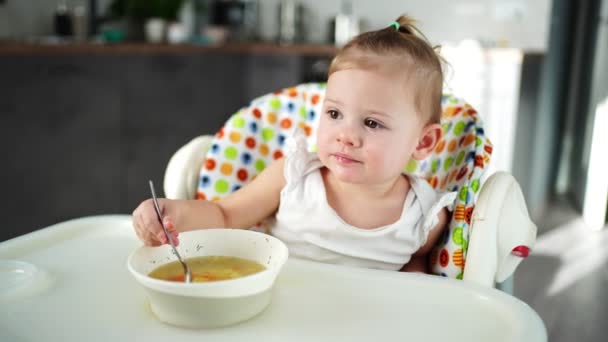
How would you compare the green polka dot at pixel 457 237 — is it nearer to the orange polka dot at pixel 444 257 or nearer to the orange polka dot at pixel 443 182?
the orange polka dot at pixel 444 257

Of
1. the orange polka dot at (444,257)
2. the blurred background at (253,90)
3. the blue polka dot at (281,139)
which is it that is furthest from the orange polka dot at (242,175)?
the blurred background at (253,90)

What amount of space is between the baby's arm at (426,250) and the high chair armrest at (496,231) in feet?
0.42

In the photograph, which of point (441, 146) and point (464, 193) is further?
point (441, 146)

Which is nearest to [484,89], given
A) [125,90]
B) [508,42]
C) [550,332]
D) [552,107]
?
[508,42]

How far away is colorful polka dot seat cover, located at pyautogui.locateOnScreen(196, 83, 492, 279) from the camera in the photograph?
1108 millimetres

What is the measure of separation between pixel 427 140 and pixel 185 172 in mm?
487

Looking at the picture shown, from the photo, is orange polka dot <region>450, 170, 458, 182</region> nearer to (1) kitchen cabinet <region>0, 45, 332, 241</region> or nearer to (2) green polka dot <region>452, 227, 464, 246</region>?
(2) green polka dot <region>452, 227, 464, 246</region>

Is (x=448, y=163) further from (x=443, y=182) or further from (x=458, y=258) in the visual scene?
(x=458, y=258)

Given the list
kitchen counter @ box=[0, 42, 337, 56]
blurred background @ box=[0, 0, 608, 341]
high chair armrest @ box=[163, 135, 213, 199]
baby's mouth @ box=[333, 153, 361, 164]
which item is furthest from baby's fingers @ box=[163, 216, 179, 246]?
kitchen counter @ box=[0, 42, 337, 56]

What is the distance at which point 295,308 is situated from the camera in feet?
2.65

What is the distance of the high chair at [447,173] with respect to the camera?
1.00m

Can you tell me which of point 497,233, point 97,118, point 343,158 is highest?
point 343,158

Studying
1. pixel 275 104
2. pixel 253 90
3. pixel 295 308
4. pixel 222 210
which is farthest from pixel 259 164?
pixel 253 90

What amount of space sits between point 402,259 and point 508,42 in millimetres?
3103
